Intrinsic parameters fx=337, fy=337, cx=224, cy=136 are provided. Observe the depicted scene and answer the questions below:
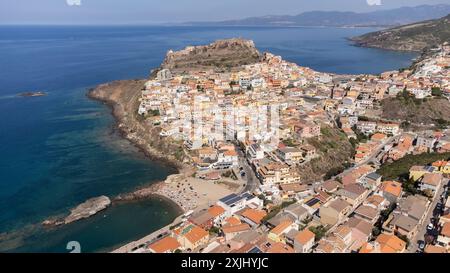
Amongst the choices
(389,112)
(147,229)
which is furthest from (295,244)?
(389,112)

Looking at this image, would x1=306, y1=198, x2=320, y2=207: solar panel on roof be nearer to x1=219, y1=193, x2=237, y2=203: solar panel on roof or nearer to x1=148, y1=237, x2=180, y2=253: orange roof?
x1=219, y1=193, x2=237, y2=203: solar panel on roof

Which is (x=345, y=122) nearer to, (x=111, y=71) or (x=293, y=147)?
(x=293, y=147)

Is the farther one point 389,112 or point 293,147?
point 389,112

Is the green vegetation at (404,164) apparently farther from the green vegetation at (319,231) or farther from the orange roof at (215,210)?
the orange roof at (215,210)

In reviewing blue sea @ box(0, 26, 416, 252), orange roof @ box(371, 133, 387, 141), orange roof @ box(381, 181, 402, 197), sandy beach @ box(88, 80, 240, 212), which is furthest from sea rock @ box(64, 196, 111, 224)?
orange roof @ box(371, 133, 387, 141)

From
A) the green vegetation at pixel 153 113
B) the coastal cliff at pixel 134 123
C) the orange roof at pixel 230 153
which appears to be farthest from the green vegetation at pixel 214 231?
the green vegetation at pixel 153 113

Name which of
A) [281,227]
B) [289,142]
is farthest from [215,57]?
[281,227]
